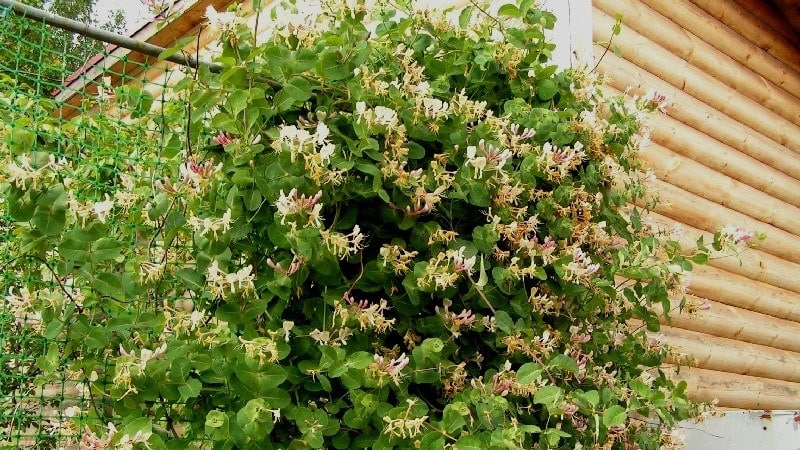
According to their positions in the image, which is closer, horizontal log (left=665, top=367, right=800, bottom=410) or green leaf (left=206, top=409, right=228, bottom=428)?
green leaf (left=206, top=409, right=228, bottom=428)

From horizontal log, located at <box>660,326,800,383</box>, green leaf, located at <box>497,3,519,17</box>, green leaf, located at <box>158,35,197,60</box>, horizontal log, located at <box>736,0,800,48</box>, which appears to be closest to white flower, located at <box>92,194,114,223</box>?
green leaf, located at <box>158,35,197,60</box>

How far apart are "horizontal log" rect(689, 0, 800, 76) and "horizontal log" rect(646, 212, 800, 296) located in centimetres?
115

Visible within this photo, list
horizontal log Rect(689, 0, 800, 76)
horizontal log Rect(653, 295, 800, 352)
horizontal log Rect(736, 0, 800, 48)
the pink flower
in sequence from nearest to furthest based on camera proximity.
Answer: the pink flower → horizontal log Rect(653, 295, 800, 352) → horizontal log Rect(689, 0, 800, 76) → horizontal log Rect(736, 0, 800, 48)

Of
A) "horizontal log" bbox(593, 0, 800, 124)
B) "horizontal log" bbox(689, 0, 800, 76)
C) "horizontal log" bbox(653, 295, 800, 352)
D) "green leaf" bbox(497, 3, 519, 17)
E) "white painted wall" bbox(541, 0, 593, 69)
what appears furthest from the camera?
"horizontal log" bbox(689, 0, 800, 76)

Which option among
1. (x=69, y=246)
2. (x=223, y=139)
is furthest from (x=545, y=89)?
(x=69, y=246)

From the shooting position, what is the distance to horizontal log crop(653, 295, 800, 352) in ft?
12.8

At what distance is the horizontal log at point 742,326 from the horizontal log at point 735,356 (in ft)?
0.09

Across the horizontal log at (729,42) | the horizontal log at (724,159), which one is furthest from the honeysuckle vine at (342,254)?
the horizontal log at (729,42)

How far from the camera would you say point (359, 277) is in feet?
6.59

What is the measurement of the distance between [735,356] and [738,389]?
0.52 ft

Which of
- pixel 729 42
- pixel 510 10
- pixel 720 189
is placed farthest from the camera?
pixel 729 42

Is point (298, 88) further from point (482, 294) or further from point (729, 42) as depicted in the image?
point (729, 42)

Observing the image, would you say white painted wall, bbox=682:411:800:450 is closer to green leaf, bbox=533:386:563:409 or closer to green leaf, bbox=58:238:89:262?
green leaf, bbox=533:386:563:409

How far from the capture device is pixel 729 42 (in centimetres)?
438
